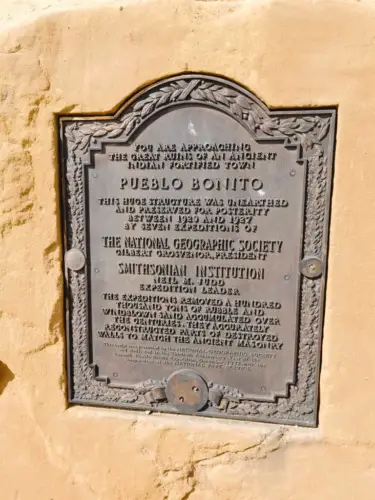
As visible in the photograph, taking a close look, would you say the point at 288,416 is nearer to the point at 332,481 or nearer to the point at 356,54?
the point at 332,481

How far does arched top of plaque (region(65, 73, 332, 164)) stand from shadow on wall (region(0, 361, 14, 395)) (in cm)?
126

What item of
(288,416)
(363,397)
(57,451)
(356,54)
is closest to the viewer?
(356,54)

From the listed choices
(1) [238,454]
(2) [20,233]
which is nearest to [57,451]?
(1) [238,454]

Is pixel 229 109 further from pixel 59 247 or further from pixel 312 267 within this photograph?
pixel 59 247

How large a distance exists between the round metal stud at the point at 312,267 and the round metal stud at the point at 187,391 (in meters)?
0.67

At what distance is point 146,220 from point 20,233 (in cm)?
58

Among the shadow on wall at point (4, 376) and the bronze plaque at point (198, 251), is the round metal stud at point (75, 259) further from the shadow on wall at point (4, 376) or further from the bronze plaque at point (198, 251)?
the shadow on wall at point (4, 376)

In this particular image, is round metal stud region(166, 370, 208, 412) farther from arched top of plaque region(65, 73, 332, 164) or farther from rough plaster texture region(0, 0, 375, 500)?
arched top of plaque region(65, 73, 332, 164)

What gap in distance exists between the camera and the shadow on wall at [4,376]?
1980 mm

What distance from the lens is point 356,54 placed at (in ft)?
5.03

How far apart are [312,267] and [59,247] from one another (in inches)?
43.7

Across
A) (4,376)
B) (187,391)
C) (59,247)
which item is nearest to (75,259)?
(59,247)

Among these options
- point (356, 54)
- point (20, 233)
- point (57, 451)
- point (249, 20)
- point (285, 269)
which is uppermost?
point (249, 20)

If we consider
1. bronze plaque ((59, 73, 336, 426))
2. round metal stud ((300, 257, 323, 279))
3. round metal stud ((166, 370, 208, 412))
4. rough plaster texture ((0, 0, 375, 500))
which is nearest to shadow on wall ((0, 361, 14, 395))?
rough plaster texture ((0, 0, 375, 500))
